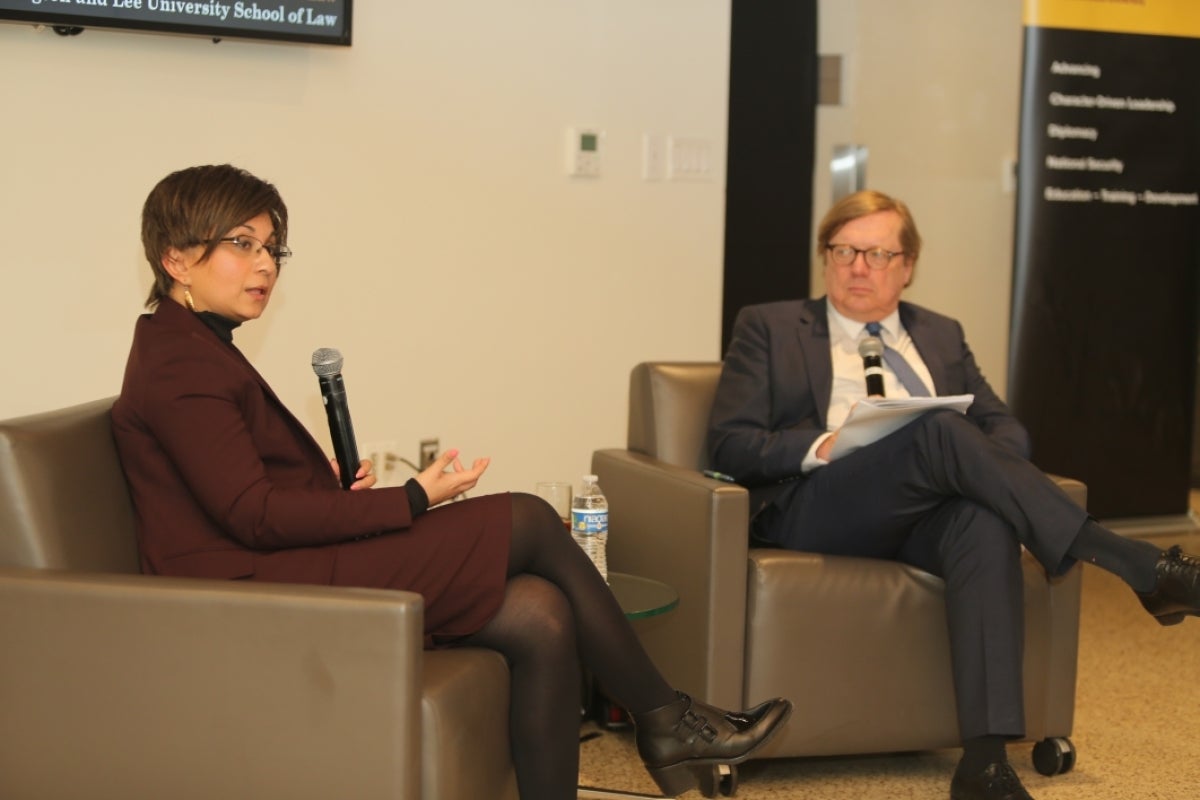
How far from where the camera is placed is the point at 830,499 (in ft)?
9.81

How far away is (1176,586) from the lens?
2.67m

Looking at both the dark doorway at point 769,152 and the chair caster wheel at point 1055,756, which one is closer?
the chair caster wheel at point 1055,756

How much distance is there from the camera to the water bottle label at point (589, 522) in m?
2.93

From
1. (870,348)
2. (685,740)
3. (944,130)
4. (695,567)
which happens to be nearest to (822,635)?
(695,567)

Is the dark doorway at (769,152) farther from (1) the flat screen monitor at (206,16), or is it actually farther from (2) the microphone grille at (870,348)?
(1) the flat screen monitor at (206,16)

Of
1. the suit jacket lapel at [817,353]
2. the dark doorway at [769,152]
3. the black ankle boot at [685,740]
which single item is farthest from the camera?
the dark doorway at [769,152]

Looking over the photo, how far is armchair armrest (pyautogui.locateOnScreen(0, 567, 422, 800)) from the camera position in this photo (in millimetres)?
1955

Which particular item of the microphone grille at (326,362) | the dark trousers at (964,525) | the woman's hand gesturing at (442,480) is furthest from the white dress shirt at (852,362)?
the microphone grille at (326,362)

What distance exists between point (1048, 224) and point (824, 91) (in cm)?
101

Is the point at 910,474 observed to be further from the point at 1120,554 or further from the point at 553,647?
the point at 553,647

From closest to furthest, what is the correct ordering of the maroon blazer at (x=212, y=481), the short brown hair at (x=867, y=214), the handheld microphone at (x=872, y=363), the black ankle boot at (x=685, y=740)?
the maroon blazer at (x=212, y=481) → the black ankle boot at (x=685, y=740) → the handheld microphone at (x=872, y=363) → the short brown hair at (x=867, y=214)

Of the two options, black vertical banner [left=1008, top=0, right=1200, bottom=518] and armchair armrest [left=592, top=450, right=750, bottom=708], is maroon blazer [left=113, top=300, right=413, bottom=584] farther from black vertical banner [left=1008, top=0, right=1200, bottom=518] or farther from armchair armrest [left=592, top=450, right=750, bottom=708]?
black vertical banner [left=1008, top=0, right=1200, bottom=518]

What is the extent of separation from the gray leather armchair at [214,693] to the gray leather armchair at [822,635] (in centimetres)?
90

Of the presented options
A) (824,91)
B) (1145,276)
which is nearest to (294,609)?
(824,91)
